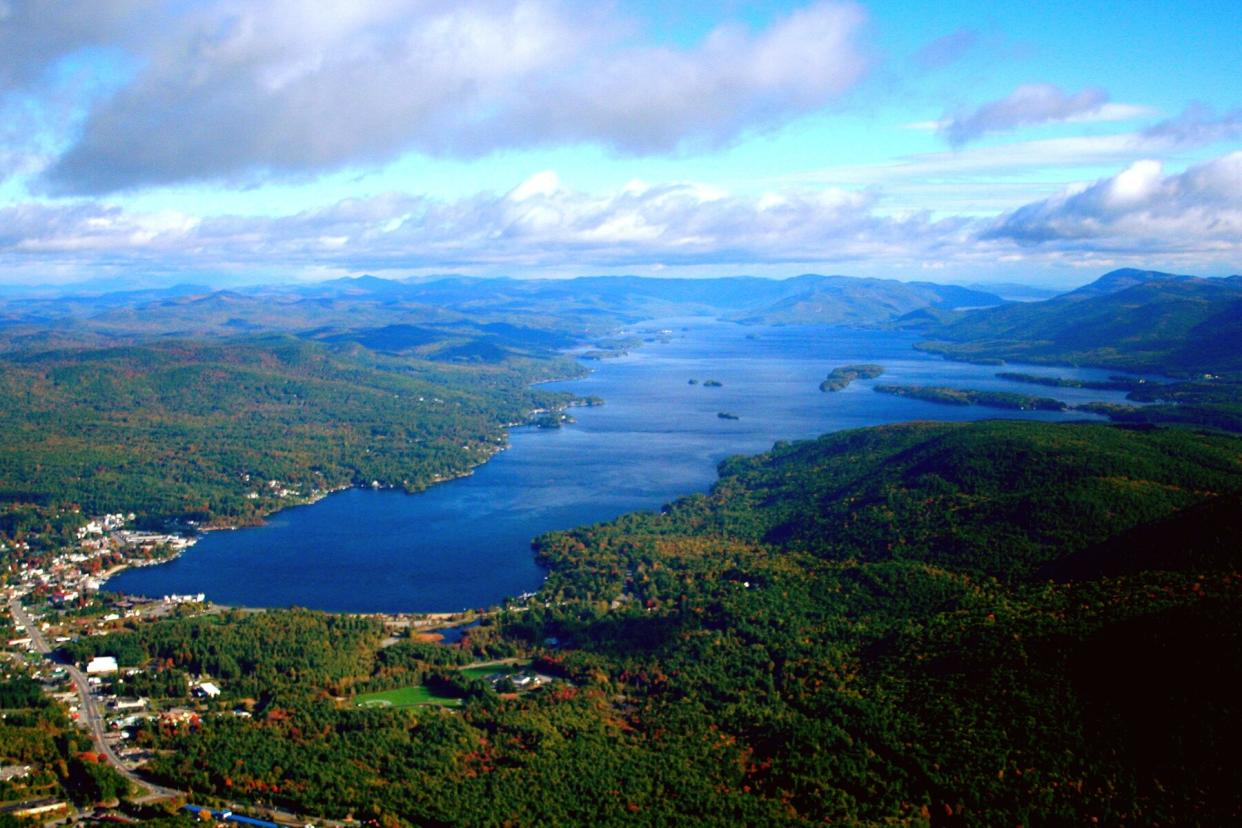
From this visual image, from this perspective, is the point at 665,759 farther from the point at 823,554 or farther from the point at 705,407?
the point at 705,407

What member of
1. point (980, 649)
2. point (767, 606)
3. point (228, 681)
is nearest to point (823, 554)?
point (767, 606)

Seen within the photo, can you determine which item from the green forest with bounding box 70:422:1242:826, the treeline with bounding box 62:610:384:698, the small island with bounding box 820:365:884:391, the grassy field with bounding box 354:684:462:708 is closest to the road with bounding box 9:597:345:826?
the green forest with bounding box 70:422:1242:826

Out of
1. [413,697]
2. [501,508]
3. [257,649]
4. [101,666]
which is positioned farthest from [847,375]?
[101,666]

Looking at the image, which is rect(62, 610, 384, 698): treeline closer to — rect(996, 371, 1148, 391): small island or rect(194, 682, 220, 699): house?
rect(194, 682, 220, 699): house

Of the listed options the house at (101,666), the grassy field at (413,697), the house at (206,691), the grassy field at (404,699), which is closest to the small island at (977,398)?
the grassy field at (413,697)

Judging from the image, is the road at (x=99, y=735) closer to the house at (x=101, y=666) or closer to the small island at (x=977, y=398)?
the house at (x=101, y=666)

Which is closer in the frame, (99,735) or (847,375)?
(99,735)

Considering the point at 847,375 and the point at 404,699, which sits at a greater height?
the point at 847,375

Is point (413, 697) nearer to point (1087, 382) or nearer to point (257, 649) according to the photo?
point (257, 649)
